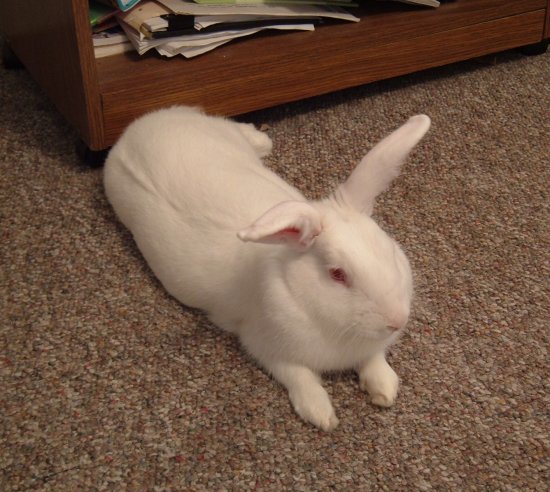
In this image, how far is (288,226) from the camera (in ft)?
2.65

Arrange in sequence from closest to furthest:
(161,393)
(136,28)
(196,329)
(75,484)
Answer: (75,484), (161,393), (196,329), (136,28)

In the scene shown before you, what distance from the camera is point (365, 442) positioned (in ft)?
3.12

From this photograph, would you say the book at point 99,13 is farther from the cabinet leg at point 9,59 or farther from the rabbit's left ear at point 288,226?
the rabbit's left ear at point 288,226

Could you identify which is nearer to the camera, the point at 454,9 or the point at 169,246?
the point at 169,246

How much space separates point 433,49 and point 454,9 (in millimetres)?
130

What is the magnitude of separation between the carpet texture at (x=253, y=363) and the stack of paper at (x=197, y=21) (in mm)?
299

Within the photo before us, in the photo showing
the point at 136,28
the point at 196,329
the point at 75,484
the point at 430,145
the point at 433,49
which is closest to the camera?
the point at 75,484

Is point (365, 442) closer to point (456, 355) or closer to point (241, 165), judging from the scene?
point (456, 355)

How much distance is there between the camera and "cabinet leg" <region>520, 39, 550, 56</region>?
2080 millimetres

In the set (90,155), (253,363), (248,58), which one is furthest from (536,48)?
(253,363)

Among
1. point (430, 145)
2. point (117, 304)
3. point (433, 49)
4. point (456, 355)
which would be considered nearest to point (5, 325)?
point (117, 304)

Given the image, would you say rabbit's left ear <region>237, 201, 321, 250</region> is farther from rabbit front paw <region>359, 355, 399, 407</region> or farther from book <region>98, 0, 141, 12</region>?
book <region>98, 0, 141, 12</region>

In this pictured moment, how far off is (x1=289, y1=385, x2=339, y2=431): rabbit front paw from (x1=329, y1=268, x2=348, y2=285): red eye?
7.9 inches

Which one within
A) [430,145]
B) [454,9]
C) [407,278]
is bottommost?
[430,145]
